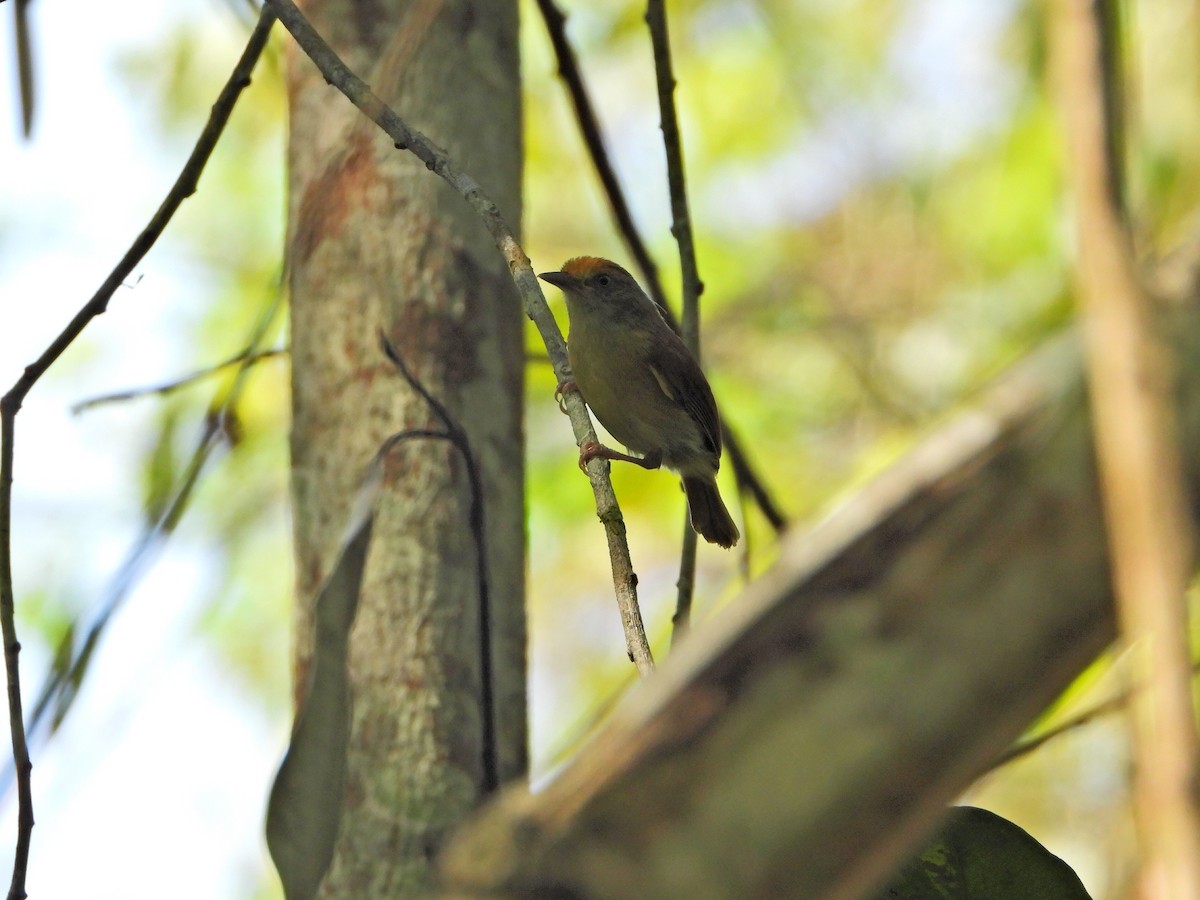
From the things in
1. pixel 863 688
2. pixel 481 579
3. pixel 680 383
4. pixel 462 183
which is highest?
pixel 462 183

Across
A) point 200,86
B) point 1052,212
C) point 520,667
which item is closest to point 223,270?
point 200,86

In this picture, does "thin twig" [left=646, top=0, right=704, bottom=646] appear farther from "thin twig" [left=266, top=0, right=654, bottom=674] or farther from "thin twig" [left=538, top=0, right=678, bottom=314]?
"thin twig" [left=266, top=0, right=654, bottom=674]

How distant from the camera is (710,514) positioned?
527cm

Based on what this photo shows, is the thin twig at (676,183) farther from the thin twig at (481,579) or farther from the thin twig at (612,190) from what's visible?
the thin twig at (481,579)

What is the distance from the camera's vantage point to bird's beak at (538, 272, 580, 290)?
4859 mm

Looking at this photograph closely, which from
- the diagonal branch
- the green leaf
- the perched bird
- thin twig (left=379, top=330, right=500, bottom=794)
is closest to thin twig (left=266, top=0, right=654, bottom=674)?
thin twig (left=379, top=330, right=500, bottom=794)

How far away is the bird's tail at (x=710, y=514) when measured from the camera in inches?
205

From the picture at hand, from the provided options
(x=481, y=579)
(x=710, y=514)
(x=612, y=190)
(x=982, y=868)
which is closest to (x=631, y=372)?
(x=710, y=514)

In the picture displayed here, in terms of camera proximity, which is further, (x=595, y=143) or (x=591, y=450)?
(x=595, y=143)

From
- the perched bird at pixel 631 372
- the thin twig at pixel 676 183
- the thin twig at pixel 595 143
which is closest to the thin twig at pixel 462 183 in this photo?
the thin twig at pixel 676 183

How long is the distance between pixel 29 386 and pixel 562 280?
2626 mm

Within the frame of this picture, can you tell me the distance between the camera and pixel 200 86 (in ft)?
27.3

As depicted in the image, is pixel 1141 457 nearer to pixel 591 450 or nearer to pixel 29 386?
pixel 591 450

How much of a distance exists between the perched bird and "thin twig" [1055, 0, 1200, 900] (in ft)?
13.5
